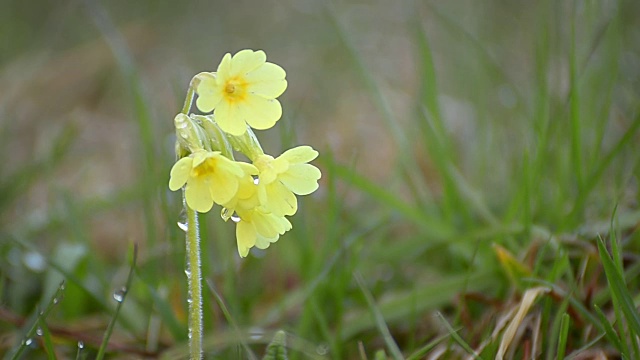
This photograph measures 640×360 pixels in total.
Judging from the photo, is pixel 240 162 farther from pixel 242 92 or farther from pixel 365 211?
pixel 365 211

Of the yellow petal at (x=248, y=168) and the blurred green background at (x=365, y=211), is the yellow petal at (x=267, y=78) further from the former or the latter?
Answer: the blurred green background at (x=365, y=211)

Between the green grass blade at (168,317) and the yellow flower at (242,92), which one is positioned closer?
the yellow flower at (242,92)

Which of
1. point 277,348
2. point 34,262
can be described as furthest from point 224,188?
point 34,262

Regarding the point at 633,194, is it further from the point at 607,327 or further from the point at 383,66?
the point at 383,66

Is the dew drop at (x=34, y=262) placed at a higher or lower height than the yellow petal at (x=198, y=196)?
higher

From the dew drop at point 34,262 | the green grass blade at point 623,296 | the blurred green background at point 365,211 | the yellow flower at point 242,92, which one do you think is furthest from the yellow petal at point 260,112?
the dew drop at point 34,262

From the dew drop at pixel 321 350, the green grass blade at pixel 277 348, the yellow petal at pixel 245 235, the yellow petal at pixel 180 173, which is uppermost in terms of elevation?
the yellow petal at pixel 180 173

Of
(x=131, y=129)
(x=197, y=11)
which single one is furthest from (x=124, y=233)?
(x=197, y=11)
